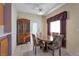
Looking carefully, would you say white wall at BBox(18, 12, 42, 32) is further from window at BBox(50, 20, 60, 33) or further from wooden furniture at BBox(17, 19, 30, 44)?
window at BBox(50, 20, 60, 33)

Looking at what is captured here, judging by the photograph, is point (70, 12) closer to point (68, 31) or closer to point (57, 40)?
point (68, 31)

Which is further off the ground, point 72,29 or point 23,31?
point 72,29

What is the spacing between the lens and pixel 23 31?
6.37 m

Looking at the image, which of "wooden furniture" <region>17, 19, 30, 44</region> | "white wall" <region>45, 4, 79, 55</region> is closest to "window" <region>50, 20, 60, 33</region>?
"white wall" <region>45, 4, 79, 55</region>

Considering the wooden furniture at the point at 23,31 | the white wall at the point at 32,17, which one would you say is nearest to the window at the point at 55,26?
the white wall at the point at 32,17

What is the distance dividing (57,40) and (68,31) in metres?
0.93

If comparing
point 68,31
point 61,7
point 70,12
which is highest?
point 61,7

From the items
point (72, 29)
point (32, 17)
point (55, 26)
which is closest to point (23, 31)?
point (32, 17)

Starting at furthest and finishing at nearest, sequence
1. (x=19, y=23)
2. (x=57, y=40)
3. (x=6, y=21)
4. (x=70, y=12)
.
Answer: (x=19, y=23), (x=70, y=12), (x=57, y=40), (x=6, y=21)

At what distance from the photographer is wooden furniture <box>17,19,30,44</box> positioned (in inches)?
245

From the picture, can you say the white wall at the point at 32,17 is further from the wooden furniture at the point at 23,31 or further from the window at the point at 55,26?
the window at the point at 55,26

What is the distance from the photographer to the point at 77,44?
3.70 m

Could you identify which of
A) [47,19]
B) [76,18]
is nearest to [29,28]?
[47,19]

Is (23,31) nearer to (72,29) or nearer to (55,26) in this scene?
(55,26)
